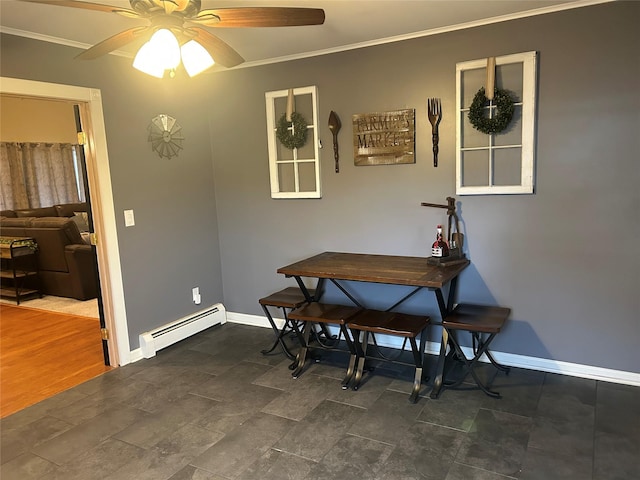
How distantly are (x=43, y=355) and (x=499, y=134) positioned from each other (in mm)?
4015

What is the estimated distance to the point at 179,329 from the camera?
3934 millimetres

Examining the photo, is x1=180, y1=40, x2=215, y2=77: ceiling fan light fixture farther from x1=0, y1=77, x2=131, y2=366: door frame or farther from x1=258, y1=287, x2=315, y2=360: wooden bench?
x1=258, y1=287, x2=315, y2=360: wooden bench

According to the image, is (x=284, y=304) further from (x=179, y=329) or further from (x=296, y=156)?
(x=296, y=156)

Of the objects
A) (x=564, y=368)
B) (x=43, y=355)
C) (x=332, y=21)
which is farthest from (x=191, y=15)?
(x=43, y=355)

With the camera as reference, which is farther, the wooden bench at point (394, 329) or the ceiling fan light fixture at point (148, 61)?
the wooden bench at point (394, 329)

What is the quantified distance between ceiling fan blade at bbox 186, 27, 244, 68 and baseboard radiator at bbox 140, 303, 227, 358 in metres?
2.30

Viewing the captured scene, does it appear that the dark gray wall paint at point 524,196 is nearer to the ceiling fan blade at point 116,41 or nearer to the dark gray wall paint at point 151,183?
the dark gray wall paint at point 151,183

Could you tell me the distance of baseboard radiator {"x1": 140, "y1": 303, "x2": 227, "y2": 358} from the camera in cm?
367

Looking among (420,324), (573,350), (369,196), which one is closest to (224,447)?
(420,324)

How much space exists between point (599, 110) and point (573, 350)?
61.2 inches

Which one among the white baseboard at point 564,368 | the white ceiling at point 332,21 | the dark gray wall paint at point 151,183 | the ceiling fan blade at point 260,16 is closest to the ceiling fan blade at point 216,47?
the ceiling fan blade at point 260,16

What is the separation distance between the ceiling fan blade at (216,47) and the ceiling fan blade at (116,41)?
9.8 inches

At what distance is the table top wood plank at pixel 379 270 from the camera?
2.81 m

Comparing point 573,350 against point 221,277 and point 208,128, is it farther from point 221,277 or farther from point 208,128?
point 208,128
